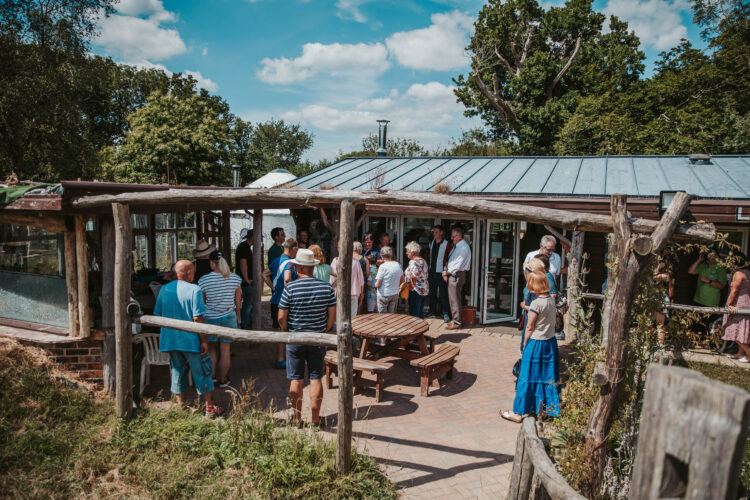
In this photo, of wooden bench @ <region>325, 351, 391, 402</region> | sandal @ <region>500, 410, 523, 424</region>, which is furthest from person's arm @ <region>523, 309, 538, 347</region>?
wooden bench @ <region>325, 351, 391, 402</region>

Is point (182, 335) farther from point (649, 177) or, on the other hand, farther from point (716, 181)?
point (716, 181)

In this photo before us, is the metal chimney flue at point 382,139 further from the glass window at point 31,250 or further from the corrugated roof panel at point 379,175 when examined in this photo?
the glass window at point 31,250

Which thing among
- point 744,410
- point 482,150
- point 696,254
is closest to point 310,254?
point 744,410

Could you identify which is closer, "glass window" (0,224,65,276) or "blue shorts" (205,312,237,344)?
"glass window" (0,224,65,276)

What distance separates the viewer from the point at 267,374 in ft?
22.1

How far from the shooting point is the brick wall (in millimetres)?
5523

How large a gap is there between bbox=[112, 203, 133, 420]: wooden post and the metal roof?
3.90 meters

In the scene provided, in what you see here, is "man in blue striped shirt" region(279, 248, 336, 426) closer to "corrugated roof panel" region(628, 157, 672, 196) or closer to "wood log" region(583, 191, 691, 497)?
"wood log" region(583, 191, 691, 497)

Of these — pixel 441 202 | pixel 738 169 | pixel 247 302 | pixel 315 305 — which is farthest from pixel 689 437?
pixel 738 169

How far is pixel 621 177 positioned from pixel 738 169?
7.67ft

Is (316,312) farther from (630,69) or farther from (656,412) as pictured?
(630,69)

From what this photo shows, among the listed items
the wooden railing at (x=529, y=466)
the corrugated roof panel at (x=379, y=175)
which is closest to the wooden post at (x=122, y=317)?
the wooden railing at (x=529, y=466)

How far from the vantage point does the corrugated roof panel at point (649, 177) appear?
29.1ft

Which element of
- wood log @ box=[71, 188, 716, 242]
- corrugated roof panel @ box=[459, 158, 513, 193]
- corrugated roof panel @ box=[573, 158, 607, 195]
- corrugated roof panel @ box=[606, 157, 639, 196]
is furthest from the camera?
corrugated roof panel @ box=[459, 158, 513, 193]
